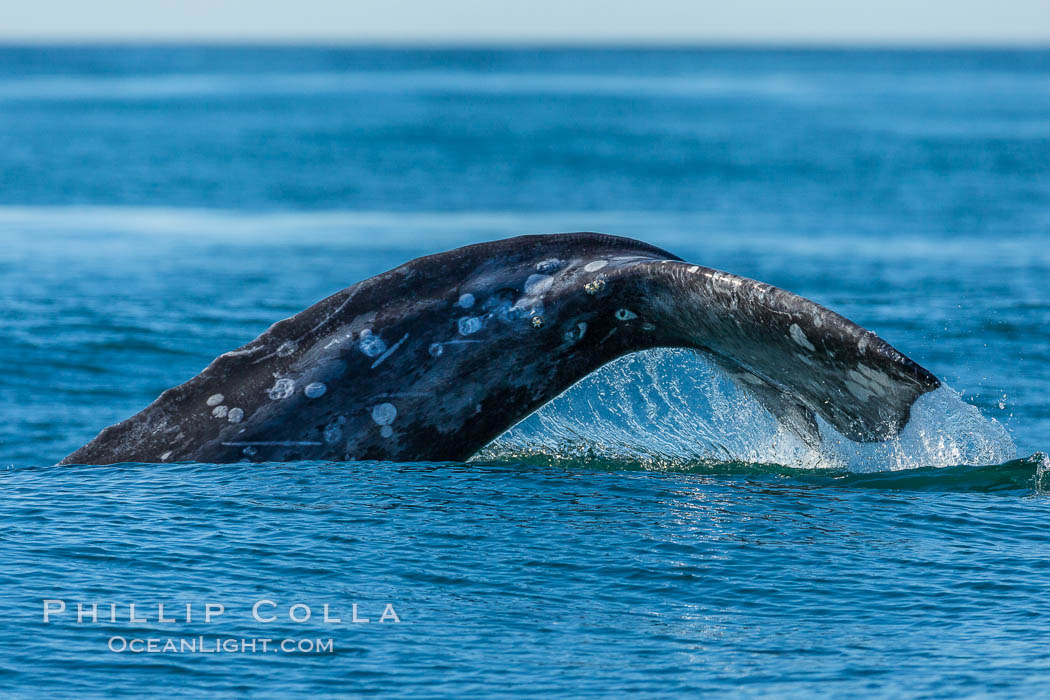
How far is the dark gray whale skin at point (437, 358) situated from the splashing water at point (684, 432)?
0.36 meters

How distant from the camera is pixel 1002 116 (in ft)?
240

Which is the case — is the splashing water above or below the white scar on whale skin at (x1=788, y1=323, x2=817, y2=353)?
below

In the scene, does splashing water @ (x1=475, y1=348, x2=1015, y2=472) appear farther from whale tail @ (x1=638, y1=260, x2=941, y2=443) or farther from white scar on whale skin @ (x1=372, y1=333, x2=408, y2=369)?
white scar on whale skin @ (x1=372, y1=333, x2=408, y2=369)

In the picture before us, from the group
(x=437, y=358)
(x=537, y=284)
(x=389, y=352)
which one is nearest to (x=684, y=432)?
(x=537, y=284)

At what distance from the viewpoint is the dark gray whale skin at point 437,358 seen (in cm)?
801

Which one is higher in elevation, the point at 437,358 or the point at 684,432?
the point at 437,358

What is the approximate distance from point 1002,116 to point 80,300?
63586 mm

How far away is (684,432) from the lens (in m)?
9.60

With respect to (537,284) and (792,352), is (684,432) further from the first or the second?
(792,352)

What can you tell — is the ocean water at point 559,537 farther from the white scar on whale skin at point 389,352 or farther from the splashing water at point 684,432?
the white scar on whale skin at point 389,352

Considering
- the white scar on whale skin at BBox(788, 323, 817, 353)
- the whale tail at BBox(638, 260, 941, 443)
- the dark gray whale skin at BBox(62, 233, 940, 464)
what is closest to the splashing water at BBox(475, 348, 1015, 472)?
the whale tail at BBox(638, 260, 941, 443)

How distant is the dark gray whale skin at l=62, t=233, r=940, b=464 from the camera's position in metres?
8.01

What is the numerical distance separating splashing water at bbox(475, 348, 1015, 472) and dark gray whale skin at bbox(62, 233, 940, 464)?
0.36 m

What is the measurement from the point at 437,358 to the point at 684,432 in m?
2.25
